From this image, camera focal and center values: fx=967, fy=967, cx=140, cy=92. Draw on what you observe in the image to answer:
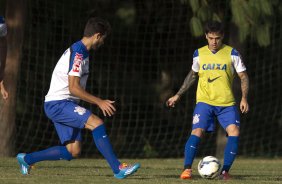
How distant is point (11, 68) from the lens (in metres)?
15.3

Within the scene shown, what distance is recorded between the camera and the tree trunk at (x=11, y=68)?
15.2m

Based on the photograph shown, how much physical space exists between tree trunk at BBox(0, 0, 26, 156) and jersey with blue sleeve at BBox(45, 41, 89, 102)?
6.26 m

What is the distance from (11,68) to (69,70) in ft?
21.8

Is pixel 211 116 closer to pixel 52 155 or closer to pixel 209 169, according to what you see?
pixel 209 169

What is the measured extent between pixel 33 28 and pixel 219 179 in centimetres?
791

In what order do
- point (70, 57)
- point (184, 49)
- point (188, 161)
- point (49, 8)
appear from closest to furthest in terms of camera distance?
point (70, 57) < point (188, 161) < point (49, 8) < point (184, 49)

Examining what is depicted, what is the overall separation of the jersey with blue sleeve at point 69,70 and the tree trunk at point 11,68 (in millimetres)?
6261

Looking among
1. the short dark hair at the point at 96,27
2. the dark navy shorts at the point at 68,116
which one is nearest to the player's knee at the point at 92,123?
the dark navy shorts at the point at 68,116

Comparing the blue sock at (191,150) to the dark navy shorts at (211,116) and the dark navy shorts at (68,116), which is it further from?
the dark navy shorts at (68,116)

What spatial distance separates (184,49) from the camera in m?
18.0

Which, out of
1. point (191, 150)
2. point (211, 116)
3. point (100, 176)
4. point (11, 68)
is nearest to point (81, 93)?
point (100, 176)

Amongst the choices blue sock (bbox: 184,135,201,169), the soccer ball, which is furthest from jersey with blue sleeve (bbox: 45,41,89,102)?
the soccer ball

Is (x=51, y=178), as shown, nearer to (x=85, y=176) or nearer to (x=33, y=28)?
(x=85, y=176)

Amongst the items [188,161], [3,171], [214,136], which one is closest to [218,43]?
[188,161]
